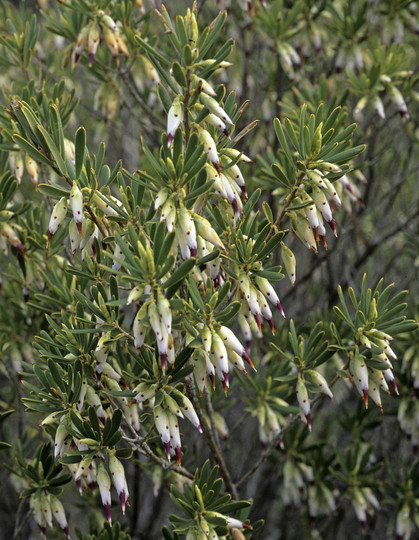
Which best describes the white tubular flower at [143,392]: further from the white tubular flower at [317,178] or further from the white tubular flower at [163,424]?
the white tubular flower at [317,178]

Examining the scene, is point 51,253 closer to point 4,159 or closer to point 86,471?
point 4,159

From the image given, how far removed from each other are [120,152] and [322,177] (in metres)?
3.03

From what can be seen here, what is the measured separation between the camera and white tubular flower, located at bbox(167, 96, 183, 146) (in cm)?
179

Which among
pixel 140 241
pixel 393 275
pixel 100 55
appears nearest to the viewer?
pixel 140 241

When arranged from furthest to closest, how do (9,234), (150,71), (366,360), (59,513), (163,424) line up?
(150,71) < (9,234) < (59,513) < (366,360) < (163,424)

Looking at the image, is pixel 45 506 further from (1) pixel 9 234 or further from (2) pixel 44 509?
(1) pixel 9 234

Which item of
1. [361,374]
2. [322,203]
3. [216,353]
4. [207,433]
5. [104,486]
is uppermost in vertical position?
[322,203]

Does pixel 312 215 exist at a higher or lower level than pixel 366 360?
higher

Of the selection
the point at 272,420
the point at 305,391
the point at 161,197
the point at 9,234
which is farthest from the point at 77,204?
the point at 272,420

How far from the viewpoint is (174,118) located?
182 cm

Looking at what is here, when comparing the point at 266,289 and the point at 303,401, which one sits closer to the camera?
the point at 266,289

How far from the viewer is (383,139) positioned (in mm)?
4770

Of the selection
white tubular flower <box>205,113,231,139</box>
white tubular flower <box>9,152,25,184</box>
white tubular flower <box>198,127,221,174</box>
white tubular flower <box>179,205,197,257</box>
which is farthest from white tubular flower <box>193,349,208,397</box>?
white tubular flower <box>9,152,25,184</box>

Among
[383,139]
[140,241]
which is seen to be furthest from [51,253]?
[383,139]
